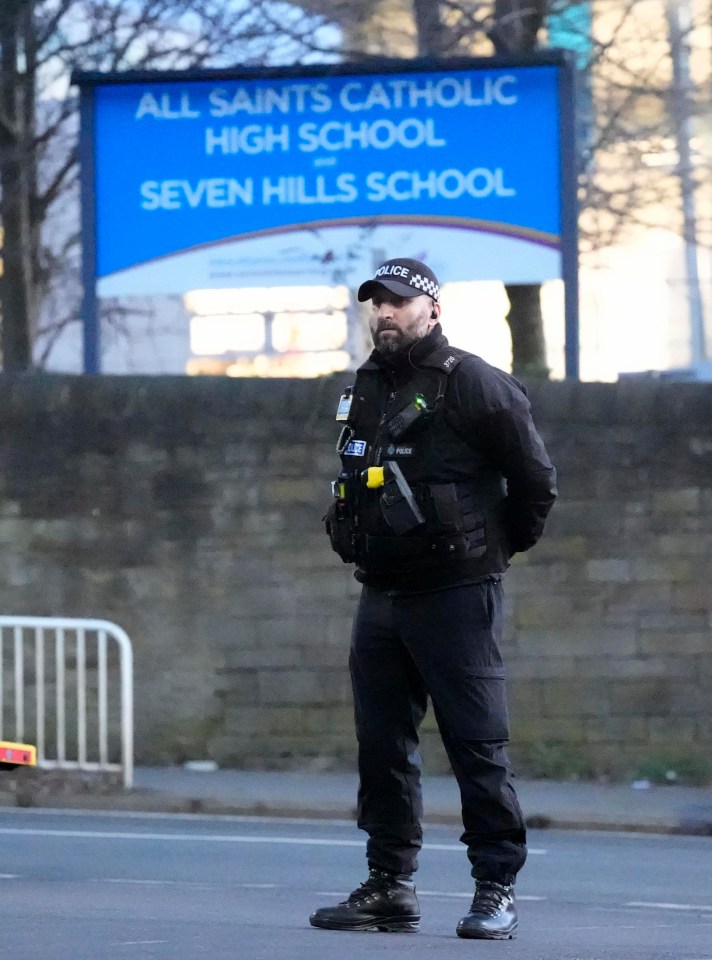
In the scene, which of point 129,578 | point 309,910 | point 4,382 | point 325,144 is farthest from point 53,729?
point 309,910

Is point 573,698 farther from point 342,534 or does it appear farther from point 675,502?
point 342,534

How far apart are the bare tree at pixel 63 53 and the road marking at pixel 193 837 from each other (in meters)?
6.93

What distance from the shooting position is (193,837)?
778 cm

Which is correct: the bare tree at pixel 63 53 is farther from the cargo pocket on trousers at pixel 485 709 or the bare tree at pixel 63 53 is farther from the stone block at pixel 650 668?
the cargo pocket on trousers at pixel 485 709

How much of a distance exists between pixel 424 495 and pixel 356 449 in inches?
11.6

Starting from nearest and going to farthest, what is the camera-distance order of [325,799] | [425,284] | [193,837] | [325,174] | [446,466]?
[446,466]
[425,284]
[193,837]
[325,799]
[325,174]

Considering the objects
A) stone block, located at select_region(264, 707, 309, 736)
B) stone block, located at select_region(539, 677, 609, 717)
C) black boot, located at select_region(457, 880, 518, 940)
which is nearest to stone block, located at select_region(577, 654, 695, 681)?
stone block, located at select_region(539, 677, 609, 717)

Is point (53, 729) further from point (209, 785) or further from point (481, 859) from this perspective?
point (481, 859)

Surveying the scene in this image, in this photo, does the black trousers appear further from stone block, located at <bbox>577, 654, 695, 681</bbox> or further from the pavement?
stone block, located at <bbox>577, 654, 695, 681</bbox>

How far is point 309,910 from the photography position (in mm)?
5418

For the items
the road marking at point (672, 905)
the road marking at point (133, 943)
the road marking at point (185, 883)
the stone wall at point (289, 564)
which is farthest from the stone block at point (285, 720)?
the road marking at point (133, 943)

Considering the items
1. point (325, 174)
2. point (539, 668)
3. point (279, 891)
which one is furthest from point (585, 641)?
point (279, 891)

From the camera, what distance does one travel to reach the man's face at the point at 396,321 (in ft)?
15.4

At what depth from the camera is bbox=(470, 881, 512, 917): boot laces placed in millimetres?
4566
